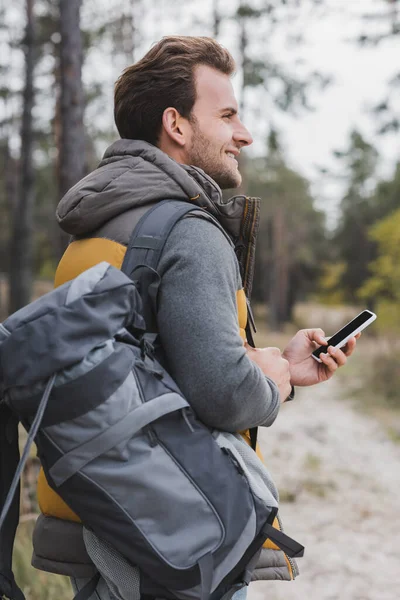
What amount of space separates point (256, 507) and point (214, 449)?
0.18m

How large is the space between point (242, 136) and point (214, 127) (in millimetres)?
103

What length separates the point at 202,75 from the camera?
1870 mm

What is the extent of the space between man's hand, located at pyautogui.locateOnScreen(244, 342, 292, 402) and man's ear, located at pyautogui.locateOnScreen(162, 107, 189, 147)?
25.9 inches

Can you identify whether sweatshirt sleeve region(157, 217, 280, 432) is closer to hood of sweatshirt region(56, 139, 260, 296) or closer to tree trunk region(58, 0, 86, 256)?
hood of sweatshirt region(56, 139, 260, 296)

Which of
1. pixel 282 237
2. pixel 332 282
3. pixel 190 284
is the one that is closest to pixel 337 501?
pixel 190 284

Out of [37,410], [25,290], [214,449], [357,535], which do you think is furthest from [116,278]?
[25,290]

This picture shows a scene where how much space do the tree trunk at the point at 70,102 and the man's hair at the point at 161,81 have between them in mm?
3362

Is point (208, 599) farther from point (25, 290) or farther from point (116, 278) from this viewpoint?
point (25, 290)

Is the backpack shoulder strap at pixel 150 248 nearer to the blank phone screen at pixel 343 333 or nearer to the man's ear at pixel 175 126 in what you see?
the man's ear at pixel 175 126

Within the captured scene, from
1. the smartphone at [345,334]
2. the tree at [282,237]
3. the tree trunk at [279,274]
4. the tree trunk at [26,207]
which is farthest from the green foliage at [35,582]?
the tree trunk at [279,274]

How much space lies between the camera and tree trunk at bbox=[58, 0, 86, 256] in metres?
5.18

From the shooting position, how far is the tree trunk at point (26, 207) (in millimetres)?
13398

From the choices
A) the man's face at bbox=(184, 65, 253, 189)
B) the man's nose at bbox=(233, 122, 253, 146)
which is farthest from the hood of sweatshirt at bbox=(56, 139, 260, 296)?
the man's nose at bbox=(233, 122, 253, 146)

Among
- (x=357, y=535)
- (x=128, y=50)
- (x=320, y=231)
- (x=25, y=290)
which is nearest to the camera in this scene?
(x=357, y=535)
